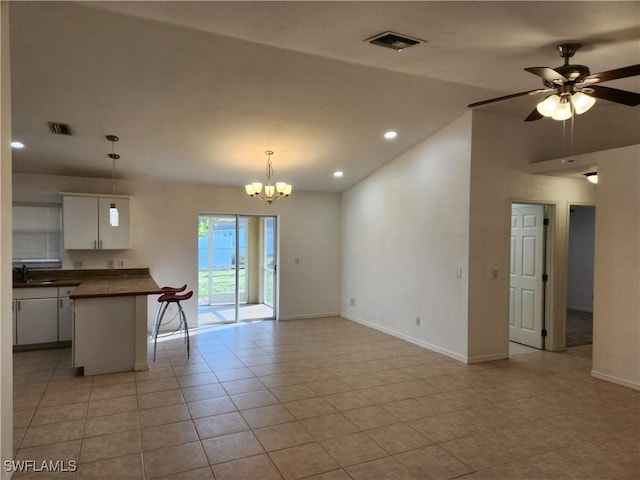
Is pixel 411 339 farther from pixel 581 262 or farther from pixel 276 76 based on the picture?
pixel 581 262

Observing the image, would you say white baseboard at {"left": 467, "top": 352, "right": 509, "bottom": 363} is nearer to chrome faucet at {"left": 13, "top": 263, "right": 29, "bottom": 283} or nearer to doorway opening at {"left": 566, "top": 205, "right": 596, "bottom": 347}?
doorway opening at {"left": 566, "top": 205, "right": 596, "bottom": 347}

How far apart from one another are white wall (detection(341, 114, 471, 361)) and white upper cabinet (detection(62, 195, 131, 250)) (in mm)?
3771

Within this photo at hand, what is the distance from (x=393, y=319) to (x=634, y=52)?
13.9 feet

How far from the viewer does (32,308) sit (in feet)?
16.9

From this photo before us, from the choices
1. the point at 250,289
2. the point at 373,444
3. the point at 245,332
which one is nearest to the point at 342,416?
the point at 373,444

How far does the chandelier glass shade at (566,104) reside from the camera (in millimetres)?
2693

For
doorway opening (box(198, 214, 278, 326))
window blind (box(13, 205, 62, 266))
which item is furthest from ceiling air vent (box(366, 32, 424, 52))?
window blind (box(13, 205, 62, 266))

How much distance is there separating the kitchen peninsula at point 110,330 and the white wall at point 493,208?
3.71 m

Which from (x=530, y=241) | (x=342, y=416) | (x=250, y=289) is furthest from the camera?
(x=250, y=289)

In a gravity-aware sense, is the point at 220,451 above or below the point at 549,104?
below

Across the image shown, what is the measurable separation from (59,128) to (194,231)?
2.57 m

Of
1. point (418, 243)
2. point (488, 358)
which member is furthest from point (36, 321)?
point (488, 358)

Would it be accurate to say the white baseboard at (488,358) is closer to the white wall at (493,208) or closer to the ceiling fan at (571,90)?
the white wall at (493,208)

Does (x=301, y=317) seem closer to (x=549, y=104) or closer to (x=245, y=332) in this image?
(x=245, y=332)
